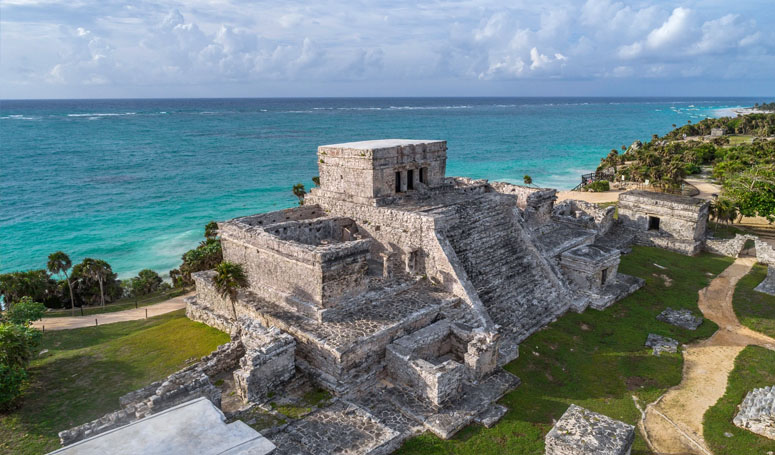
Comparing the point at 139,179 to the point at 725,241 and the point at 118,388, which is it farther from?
the point at 725,241

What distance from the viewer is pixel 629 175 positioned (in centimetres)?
5241

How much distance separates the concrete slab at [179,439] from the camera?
884 centimetres

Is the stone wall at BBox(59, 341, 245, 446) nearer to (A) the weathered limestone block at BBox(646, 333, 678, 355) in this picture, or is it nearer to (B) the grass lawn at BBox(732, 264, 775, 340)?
(A) the weathered limestone block at BBox(646, 333, 678, 355)

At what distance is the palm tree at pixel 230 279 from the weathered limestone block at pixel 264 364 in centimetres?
269

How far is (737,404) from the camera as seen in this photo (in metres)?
14.2

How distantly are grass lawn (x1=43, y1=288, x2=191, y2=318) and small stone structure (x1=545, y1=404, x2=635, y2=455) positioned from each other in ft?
79.9

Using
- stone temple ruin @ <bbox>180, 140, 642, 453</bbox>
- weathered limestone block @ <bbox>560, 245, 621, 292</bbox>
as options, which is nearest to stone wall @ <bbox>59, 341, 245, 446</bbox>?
stone temple ruin @ <bbox>180, 140, 642, 453</bbox>

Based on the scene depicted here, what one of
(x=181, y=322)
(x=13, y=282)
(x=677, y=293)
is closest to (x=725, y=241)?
(x=677, y=293)

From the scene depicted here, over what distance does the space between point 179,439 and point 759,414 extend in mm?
15261

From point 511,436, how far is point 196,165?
7782cm

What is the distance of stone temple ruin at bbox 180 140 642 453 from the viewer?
13.6 metres

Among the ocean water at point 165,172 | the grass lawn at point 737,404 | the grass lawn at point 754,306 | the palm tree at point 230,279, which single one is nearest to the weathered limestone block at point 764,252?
the grass lawn at point 754,306

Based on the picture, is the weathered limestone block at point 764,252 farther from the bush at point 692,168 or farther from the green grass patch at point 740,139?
the green grass patch at point 740,139

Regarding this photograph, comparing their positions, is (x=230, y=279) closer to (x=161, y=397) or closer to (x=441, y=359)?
(x=161, y=397)
